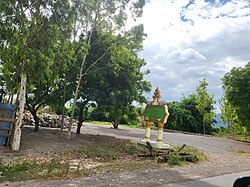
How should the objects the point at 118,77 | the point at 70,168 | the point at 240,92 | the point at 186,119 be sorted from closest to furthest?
the point at 70,168 < the point at 118,77 < the point at 240,92 < the point at 186,119

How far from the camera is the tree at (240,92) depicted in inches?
796

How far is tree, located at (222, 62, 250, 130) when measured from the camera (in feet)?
66.3

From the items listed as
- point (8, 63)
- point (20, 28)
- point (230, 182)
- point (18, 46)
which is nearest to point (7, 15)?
point (20, 28)

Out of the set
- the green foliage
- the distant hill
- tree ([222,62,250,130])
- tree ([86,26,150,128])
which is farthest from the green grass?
the distant hill

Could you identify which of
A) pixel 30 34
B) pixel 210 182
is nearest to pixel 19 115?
pixel 30 34

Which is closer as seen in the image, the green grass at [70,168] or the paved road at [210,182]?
the paved road at [210,182]

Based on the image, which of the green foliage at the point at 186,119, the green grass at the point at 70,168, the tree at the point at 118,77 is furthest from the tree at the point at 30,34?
the green foliage at the point at 186,119

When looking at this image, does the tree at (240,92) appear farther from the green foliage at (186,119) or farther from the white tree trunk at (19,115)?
the white tree trunk at (19,115)

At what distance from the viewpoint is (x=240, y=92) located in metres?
20.7

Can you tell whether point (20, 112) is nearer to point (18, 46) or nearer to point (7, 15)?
point (18, 46)

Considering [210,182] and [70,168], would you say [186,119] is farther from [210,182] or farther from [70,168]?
[70,168]

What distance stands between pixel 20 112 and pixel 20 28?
3.88 metres

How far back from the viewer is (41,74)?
29.8 ft

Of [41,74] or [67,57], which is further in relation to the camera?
[67,57]
